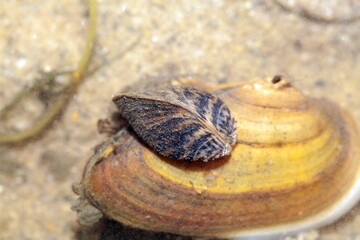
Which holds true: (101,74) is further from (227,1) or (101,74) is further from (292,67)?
(292,67)

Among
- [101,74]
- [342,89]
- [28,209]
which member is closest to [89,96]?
[101,74]

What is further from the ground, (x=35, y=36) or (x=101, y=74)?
(x=35, y=36)

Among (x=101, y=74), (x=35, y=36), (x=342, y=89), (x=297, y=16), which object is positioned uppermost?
(x=35, y=36)

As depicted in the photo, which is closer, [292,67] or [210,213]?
[210,213]

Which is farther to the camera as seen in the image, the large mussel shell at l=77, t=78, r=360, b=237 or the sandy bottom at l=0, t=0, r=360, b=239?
the sandy bottom at l=0, t=0, r=360, b=239

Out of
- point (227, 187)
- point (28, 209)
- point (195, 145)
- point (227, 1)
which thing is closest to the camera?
point (195, 145)

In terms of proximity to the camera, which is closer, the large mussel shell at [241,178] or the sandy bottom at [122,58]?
the large mussel shell at [241,178]

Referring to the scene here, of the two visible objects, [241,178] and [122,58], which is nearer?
[241,178]

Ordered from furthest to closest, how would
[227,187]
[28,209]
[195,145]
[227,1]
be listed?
[227,1] < [28,209] < [227,187] < [195,145]
